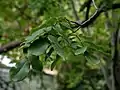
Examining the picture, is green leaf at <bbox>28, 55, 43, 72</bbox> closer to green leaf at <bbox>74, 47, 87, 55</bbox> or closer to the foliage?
the foliage

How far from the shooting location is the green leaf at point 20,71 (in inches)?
35.6

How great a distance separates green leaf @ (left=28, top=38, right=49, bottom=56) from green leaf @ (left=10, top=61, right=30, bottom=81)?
2.2 inches

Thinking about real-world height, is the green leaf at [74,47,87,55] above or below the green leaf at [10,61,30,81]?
above

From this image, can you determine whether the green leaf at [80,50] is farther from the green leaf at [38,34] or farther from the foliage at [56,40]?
the green leaf at [38,34]

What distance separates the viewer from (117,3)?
1796mm

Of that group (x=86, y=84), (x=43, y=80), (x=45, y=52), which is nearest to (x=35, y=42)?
(x=45, y=52)

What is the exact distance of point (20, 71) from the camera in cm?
91

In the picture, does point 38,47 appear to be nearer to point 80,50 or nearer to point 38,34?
point 38,34

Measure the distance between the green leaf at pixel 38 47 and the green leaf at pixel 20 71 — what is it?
55mm

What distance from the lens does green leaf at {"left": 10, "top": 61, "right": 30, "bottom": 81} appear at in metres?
0.90

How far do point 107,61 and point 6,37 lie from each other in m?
0.77

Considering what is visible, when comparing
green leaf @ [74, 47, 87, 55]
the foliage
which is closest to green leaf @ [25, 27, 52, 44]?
the foliage

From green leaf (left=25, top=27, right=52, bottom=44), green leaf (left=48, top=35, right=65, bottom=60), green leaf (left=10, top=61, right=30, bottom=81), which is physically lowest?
green leaf (left=10, top=61, right=30, bottom=81)

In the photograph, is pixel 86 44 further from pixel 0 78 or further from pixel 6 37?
pixel 0 78
